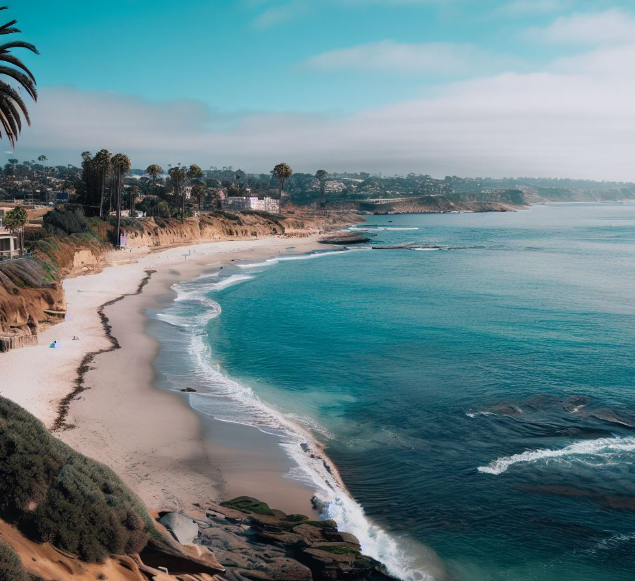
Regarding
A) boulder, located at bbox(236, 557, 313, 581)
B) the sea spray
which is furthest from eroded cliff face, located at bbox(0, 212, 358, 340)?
boulder, located at bbox(236, 557, 313, 581)

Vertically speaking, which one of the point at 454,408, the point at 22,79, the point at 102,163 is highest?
the point at 102,163

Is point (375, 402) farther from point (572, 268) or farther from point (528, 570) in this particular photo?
point (572, 268)

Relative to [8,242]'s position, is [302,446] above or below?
below

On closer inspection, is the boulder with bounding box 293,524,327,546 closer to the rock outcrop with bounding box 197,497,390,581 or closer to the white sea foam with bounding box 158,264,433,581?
the rock outcrop with bounding box 197,497,390,581

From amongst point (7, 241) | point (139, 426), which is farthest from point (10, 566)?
point (7, 241)

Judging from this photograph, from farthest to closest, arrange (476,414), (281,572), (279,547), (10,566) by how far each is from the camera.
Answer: (476,414) < (279,547) < (281,572) < (10,566)

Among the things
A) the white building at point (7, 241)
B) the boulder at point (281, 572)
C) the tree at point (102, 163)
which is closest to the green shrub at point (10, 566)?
the boulder at point (281, 572)

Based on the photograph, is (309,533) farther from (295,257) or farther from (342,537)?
(295,257)

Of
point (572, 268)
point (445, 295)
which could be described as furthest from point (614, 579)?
point (572, 268)
